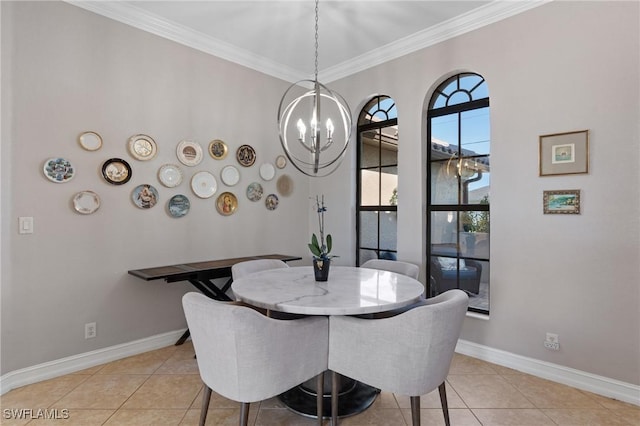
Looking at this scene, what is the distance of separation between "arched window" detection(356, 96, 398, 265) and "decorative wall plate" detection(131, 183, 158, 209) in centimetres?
220

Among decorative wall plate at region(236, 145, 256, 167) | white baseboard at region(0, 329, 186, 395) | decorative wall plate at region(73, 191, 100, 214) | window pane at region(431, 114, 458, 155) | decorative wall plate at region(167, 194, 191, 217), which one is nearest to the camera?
white baseboard at region(0, 329, 186, 395)

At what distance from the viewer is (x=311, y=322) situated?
177 cm

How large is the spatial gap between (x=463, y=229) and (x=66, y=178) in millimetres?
3383

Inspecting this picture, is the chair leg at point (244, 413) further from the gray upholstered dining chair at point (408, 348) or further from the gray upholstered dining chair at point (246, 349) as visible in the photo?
the gray upholstered dining chair at point (408, 348)

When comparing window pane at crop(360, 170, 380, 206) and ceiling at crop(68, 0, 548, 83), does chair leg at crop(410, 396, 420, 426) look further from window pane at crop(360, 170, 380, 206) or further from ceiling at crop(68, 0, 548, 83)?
ceiling at crop(68, 0, 548, 83)

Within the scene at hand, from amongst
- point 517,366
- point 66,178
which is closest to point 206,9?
point 66,178

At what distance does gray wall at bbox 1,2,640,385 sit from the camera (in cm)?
233

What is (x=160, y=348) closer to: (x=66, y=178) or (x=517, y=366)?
(x=66, y=178)

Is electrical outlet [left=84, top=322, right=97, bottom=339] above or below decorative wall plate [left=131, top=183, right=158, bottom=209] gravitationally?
below

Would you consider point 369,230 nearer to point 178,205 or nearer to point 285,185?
point 285,185

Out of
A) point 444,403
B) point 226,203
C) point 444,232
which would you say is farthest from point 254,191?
point 444,403

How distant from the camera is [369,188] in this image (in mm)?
3998

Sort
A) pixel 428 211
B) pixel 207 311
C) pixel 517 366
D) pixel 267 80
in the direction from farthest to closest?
1. pixel 267 80
2. pixel 428 211
3. pixel 517 366
4. pixel 207 311

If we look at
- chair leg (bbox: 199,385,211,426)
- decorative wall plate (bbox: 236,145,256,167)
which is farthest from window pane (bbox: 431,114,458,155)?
chair leg (bbox: 199,385,211,426)
